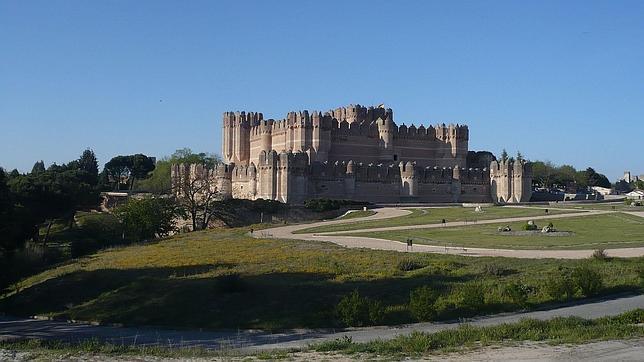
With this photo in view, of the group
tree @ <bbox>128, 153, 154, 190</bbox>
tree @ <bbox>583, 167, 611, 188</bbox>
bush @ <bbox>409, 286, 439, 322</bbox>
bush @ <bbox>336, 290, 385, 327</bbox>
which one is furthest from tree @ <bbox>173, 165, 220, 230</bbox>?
tree @ <bbox>583, 167, 611, 188</bbox>

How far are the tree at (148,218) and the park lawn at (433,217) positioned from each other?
52.6ft

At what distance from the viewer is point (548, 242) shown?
39625mm

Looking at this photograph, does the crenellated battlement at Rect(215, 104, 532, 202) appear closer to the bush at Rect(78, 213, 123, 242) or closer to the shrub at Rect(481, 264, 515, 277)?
the bush at Rect(78, 213, 123, 242)

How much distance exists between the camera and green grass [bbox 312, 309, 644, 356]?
56.5ft

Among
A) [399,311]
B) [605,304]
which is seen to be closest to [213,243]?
[399,311]

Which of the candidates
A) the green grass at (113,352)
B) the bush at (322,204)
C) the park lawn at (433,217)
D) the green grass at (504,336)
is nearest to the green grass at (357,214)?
the bush at (322,204)

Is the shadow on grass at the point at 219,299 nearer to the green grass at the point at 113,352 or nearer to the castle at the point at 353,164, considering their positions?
the green grass at the point at 113,352

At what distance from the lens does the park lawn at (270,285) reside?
24.8 metres

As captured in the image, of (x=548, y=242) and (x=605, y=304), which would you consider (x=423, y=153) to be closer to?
(x=548, y=242)

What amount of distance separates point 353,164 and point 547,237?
37.9 meters

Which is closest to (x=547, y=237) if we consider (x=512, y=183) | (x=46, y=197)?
(x=512, y=183)

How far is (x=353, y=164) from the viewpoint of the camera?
7831 cm

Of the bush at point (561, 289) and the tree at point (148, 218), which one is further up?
the tree at point (148, 218)

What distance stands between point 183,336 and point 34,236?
147ft
